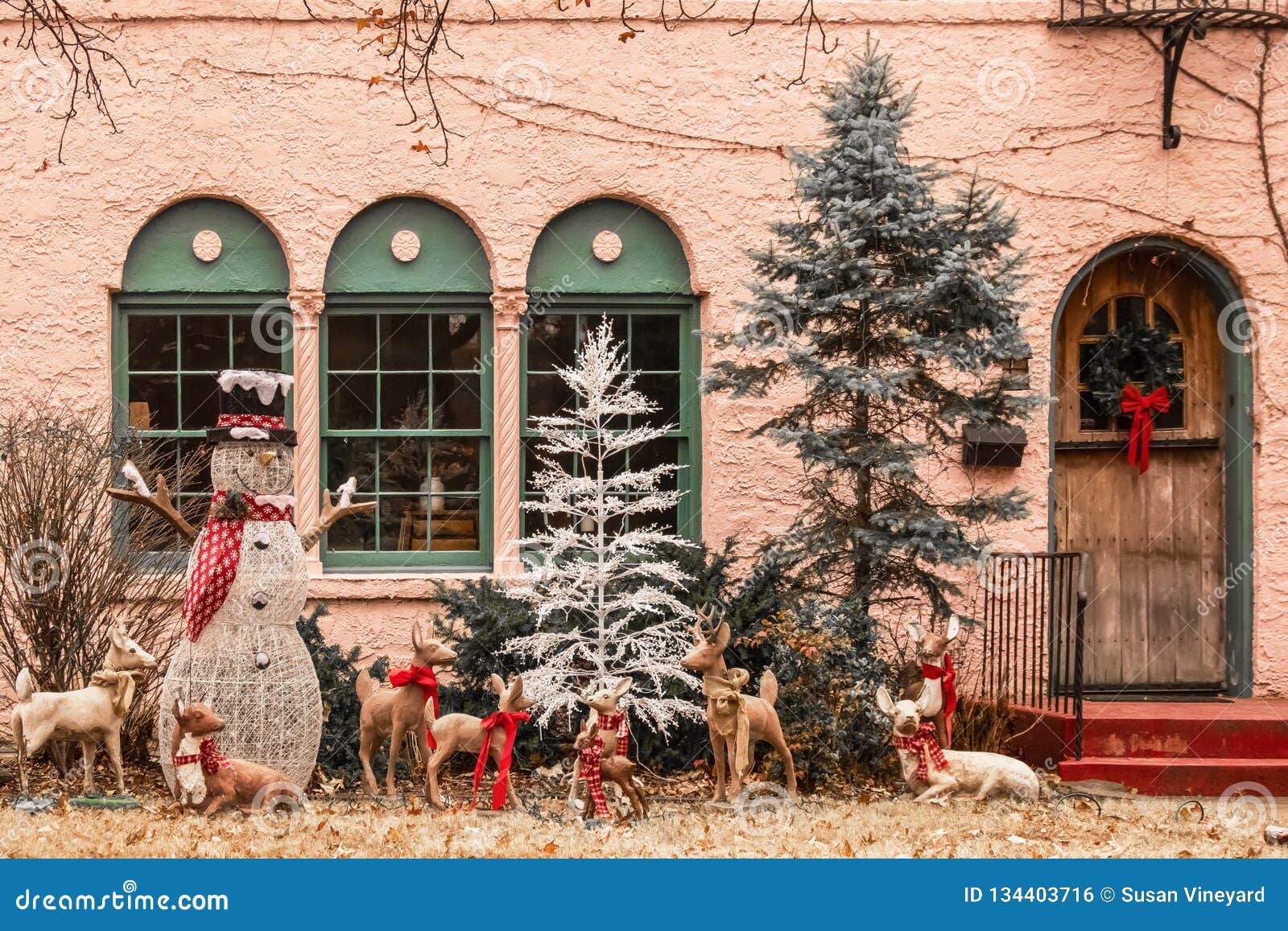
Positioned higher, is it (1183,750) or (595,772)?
(595,772)

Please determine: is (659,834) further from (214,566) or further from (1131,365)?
(1131,365)

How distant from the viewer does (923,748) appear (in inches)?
316

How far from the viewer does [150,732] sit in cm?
934

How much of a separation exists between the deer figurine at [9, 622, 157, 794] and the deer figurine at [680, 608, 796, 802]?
2.88 m

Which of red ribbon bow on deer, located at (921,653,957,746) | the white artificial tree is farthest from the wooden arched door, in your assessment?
the white artificial tree

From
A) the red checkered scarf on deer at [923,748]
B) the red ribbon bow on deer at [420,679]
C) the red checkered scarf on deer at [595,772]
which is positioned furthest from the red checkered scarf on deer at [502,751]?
the red checkered scarf on deer at [923,748]

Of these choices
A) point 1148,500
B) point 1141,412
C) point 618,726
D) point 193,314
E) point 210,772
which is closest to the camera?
point 210,772

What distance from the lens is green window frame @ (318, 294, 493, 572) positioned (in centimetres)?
1073

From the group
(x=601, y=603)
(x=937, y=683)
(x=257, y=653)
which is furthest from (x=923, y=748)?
(x=257, y=653)

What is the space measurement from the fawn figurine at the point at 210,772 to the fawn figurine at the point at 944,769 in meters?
3.04

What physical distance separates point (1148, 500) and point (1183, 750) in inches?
84.9

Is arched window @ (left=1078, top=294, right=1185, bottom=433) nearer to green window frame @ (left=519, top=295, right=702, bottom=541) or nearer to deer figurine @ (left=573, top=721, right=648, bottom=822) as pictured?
green window frame @ (left=519, top=295, right=702, bottom=541)

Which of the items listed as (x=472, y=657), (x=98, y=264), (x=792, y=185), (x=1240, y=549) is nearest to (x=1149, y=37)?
(x=792, y=185)

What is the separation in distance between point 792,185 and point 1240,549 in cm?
395
